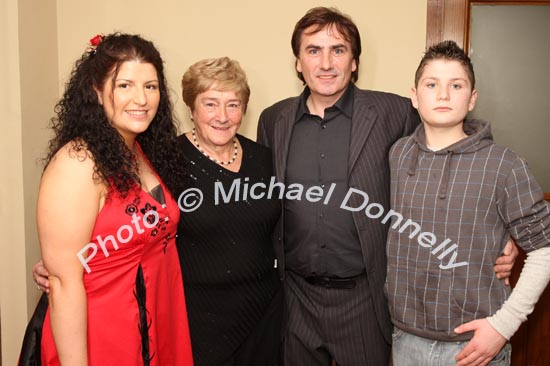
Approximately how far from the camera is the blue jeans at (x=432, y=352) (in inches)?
63.1

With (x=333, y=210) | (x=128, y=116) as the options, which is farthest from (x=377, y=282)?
(x=128, y=116)

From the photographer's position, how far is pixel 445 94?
1.62 meters

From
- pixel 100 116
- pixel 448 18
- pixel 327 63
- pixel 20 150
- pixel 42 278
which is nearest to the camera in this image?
pixel 100 116

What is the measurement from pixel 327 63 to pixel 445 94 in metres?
0.50

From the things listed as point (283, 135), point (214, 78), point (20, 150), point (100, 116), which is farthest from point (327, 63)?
point (20, 150)

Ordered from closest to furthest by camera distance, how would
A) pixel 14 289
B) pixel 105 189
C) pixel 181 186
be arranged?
1. pixel 105 189
2. pixel 181 186
3. pixel 14 289

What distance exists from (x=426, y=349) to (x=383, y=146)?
2.29 feet

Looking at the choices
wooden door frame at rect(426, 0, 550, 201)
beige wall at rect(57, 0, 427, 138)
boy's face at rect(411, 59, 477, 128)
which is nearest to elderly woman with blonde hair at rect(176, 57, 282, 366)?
boy's face at rect(411, 59, 477, 128)

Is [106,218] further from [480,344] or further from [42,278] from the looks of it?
[480,344]

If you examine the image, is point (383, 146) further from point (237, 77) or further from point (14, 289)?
point (14, 289)

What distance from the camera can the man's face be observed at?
197cm

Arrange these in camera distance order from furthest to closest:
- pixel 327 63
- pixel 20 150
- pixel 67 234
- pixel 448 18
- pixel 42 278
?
pixel 448 18 < pixel 20 150 < pixel 327 63 < pixel 42 278 < pixel 67 234

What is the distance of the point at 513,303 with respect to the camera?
1.53m

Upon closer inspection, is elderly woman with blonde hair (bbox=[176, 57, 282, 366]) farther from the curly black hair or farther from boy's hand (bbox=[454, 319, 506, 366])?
boy's hand (bbox=[454, 319, 506, 366])
